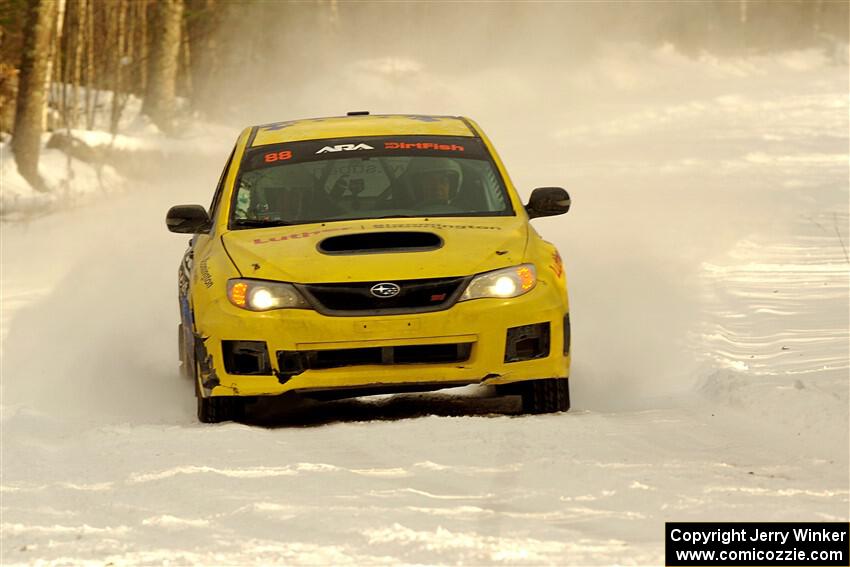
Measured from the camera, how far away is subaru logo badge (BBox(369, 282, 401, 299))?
314 inches

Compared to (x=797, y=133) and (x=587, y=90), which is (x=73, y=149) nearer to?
(x=797, y=133)

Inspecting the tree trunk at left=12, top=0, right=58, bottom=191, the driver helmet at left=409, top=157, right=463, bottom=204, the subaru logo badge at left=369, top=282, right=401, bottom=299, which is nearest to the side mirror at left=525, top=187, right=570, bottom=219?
the driver helmet at left=409, top=157, right=463, bottom=204

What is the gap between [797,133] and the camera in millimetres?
36812

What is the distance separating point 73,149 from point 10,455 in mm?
20305

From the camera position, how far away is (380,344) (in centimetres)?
796

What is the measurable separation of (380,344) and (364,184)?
1.52 metres

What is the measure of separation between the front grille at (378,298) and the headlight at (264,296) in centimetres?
5

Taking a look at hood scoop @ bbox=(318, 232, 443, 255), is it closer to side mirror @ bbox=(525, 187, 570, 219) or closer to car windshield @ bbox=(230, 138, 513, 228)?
car windshield @ bbox=(230, 138, 513, 228)

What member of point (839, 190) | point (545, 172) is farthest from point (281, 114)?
point (839, 190)

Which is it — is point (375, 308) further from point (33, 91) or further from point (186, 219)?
point (33, 91)

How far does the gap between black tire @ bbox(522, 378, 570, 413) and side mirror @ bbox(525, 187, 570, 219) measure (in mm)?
1166

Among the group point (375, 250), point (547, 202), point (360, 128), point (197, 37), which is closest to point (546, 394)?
point (375, 250)

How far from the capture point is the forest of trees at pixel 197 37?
2475cm

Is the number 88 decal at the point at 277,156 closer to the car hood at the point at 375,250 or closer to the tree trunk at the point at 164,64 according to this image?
the car hood at the point at 375,250
